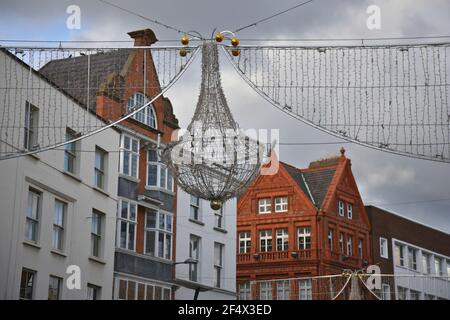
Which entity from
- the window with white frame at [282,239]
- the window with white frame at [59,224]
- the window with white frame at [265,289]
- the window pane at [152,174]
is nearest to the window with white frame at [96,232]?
the window with white frame at [59,224]

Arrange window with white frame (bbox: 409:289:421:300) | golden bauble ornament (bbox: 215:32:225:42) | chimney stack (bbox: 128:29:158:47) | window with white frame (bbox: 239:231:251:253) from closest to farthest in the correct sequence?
golden bauble ornament (bbox: 215:32:225:42)
chimney stack (bbox: 128:29:158:47)
window with white frame (bbox: 409:289:421:300)
window with white frame (bbox: 239:231:251:253)

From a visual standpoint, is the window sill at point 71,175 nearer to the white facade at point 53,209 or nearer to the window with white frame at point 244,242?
the white facade at point 53,209

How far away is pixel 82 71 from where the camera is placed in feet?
41.5

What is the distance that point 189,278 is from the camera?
16.5m

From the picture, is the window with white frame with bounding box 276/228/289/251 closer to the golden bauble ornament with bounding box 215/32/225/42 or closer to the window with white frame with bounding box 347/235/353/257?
the window with white frame with bounding box 347/235/353/257

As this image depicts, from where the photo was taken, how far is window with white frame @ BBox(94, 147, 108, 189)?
14.3m

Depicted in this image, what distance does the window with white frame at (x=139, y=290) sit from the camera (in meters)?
14.6

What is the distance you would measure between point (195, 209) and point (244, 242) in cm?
403

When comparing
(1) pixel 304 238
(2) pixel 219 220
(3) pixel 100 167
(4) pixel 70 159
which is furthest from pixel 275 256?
(4) pixel 70 159

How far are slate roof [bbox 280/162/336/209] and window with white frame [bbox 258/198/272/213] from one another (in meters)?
0.86

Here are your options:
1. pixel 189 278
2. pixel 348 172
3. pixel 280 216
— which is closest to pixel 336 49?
pixel 189 278

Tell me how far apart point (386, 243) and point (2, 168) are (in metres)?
13.4

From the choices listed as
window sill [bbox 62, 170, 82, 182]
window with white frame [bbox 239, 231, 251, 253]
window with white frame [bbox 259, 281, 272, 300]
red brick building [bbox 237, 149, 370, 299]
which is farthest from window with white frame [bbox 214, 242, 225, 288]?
window sill [bbox 62, 170, 82, 182]

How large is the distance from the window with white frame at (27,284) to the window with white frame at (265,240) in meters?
9.10
